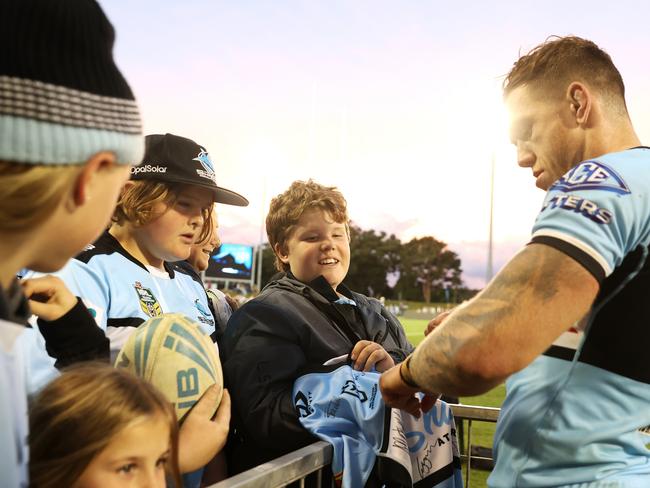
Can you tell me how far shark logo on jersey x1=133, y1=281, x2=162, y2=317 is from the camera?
2.85 metres

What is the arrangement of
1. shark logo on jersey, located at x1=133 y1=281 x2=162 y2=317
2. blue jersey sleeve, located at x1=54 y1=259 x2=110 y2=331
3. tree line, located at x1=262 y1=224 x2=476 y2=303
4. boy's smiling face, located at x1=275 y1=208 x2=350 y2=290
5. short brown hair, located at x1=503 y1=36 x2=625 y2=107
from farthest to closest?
tree line, located at x1=262 y1=224 x2=476 y2=303
boy's smiling face, located at x1=275 y1=208 x2=350 y2=290
shark logo on jersey, located at x1=133 y1=281 x2=162 y2=317
blue jersey sleeve, located at x1=54 y1=259 x2=110 y2=331
short brown hair, located at x1=503 y1=36 x2=625 y2=107

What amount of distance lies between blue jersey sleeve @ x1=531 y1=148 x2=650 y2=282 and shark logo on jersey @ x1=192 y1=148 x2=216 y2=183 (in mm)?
2056

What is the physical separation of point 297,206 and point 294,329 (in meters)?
0.94

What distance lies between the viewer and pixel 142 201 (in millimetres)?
3049

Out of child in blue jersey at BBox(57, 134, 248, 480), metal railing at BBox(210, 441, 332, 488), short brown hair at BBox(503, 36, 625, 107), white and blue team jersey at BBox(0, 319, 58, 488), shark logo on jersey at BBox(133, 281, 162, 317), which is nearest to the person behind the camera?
white and blue team jersey at BBox(0, 319, 58, 488)

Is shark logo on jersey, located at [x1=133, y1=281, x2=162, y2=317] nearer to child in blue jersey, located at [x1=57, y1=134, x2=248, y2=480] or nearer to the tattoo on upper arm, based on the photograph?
child in blue jersey, located at [x1=57, y1=134, x2=248, y2=480]

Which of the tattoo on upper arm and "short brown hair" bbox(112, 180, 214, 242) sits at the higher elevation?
"short brown hair" bbox(112, 180, 214, 242)

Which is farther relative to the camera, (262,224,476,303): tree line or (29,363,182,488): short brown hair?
(262,224,476,303): tree line

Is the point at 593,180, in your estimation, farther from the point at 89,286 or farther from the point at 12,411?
the point at 89,286

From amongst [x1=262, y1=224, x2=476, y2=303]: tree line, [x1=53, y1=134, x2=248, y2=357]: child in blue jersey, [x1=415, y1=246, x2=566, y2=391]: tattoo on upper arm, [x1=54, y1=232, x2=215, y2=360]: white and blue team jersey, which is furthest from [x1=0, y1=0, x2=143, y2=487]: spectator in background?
[x1=262, y1=224, x2=476, y2=303]: tree line

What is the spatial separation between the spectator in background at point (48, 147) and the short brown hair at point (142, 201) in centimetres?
193

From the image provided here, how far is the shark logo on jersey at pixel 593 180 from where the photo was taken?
164 centimetres

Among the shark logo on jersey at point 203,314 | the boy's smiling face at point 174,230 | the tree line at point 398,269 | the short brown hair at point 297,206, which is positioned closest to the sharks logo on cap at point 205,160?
the boy's smiling face at point 174,230

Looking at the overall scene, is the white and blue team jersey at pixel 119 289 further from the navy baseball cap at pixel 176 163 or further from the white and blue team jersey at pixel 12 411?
the white and blue team jersey at pixel 12 411
